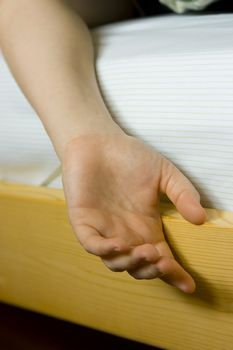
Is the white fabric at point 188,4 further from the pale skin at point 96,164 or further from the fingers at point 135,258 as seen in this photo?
the fingers at point 135,258

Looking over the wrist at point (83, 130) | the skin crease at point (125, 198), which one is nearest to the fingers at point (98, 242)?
the skin crease at point (125, 198)

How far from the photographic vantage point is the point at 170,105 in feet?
1.75

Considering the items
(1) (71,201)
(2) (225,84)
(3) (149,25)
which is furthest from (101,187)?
(3) (149,25)

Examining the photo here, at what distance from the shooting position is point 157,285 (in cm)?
58

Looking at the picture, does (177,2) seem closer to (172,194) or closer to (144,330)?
(172,194)

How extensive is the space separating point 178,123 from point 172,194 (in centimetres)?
7

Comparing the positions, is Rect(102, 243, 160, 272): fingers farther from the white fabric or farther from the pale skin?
the white fabric

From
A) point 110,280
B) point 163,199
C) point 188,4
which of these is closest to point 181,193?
point 163,199

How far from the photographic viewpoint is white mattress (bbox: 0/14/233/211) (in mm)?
Answer: 511

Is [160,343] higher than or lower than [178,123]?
lower

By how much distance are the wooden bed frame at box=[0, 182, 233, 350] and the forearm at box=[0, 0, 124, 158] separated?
0.30ft

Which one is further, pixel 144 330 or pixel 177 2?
pixel 177 2

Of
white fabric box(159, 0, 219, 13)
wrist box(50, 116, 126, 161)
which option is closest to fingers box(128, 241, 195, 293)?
wrist box(50, 116, 126, 161)

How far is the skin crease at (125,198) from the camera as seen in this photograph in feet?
1.64
